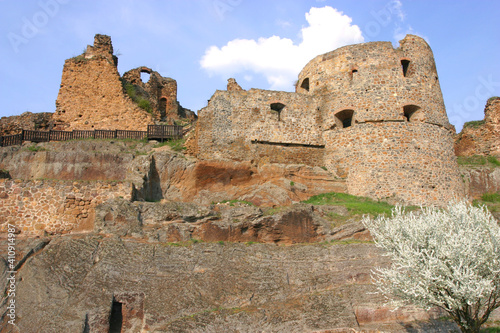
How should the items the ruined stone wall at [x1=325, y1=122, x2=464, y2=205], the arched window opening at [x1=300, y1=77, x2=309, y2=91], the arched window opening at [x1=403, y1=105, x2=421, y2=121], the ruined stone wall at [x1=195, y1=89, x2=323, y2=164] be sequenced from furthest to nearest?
1. the arched window opening at [x1=300, y1=77, x2=309, y2=91]
2. the arched window opening at [x1=403, y1=105, x2=421, y2=121]
3. the ruined stone wall at [x1=195, y1=89, x2=323, y2=164]
4. the ruined stone wall at [x1=325, y1=122, x2=464, y2=205]

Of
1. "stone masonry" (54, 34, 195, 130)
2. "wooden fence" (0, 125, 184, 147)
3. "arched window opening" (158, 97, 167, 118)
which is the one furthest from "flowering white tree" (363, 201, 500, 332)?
"arched window opening" (158, 97, 167, 118)

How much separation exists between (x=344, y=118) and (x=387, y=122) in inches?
102

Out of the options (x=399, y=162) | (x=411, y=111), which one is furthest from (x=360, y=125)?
(x=411, y=111)

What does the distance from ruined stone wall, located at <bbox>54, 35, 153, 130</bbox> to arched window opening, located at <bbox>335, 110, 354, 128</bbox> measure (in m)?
10.6

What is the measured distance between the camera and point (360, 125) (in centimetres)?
2255

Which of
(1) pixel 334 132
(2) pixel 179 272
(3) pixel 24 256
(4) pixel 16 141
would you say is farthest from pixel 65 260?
(1) pixel 334 132

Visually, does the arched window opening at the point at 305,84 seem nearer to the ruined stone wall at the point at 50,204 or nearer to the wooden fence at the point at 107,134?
the wooden fence at the point at 107,134

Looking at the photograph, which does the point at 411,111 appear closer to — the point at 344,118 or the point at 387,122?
the point at 387,122

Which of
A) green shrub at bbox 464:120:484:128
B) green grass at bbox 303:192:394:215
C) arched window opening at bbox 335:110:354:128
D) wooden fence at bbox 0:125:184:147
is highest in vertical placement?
green shrub at bbox 464:120:484:128

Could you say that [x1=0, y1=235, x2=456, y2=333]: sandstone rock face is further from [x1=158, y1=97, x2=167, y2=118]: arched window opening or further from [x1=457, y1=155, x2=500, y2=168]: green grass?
[x1=158, y1=97, x2=167, y2=118]: arched window opening

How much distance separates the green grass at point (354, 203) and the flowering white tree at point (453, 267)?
7.96 m

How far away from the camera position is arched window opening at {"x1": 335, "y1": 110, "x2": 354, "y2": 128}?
23469 mm

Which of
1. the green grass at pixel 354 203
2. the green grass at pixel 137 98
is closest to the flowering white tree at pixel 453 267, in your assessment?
the green grass at pixel 354 203

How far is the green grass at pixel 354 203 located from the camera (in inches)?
734
